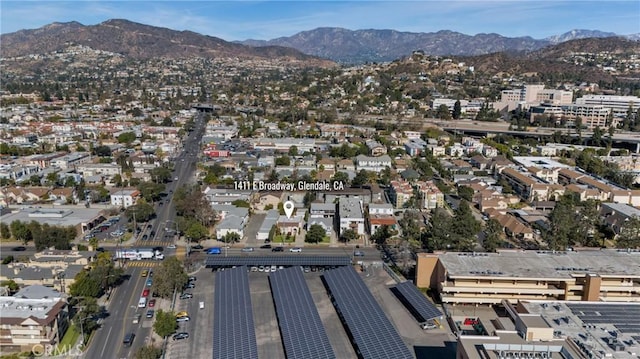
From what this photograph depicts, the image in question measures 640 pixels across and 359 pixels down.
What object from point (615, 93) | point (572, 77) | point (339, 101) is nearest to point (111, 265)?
point (339, 101)

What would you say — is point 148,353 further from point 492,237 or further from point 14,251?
point 492,237

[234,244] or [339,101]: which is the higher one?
[339,101]

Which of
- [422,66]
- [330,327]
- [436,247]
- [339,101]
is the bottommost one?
[330,327]

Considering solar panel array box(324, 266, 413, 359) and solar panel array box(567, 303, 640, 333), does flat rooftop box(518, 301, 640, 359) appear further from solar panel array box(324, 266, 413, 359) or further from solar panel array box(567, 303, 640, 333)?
solar panel array box(324, 266, 413, 359)

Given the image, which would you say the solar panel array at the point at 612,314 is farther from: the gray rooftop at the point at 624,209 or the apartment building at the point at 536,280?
the gray rooftop at the point at 624,209

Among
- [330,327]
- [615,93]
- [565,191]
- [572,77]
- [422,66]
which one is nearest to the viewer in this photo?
[330,327]

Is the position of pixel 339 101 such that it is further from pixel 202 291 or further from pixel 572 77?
pixel 202 291
